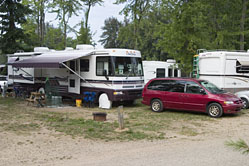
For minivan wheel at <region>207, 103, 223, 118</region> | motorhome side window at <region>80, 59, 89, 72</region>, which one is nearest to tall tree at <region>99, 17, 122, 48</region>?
motorhome side window at <region>80, 59, 89, 72</region>

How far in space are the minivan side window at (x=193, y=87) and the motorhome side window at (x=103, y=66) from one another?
3670 mm

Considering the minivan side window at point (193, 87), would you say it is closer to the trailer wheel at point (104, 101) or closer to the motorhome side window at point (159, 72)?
the trailer wheel at point (104, 101)

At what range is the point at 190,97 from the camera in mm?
11531

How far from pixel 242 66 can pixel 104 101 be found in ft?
23.5

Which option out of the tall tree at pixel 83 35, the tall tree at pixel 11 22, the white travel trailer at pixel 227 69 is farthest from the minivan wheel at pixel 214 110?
the tall tree at pixel 83 35

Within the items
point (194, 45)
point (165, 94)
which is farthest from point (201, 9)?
point (165, 94)

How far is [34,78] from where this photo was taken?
677 inches

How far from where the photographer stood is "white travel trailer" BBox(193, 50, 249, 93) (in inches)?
544

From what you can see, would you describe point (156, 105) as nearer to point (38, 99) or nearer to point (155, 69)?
point (38, 99)

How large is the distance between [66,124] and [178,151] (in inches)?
181

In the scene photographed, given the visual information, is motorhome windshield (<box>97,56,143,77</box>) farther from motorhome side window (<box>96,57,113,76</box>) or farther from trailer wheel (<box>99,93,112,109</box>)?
trailer wheel (<box>99,93,112,109</box>)

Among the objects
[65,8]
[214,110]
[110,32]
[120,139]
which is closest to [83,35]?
[65,8]

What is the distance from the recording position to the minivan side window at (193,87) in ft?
37.8

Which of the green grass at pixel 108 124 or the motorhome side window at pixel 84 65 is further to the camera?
the motorhome side window at pixel 84 65
